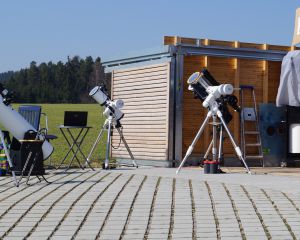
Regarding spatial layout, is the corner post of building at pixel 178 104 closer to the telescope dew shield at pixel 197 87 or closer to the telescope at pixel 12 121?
the telescope dew shield at pixel 197 87

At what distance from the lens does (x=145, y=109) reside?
15.0 meters

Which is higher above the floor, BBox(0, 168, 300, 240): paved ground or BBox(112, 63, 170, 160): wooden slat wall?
BBox(112, 63, 170, 160): wooden slat wall

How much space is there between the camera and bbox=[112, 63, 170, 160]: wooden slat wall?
1441 cm

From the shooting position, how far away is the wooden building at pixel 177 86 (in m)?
14.3

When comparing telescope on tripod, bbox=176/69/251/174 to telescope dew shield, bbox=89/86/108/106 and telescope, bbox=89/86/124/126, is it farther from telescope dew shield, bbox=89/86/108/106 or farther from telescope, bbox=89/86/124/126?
telescope dew shield, bbox=89/86/108/106

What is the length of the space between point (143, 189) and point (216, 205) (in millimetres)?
1822

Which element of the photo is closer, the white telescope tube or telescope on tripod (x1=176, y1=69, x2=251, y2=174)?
the white telescope tube

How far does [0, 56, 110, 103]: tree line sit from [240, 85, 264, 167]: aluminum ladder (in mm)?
72866

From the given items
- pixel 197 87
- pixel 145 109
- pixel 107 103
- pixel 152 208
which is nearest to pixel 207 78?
pixel 197 87

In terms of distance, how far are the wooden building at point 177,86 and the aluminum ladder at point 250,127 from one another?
0.17m

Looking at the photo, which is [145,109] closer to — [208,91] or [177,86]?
[177,86]

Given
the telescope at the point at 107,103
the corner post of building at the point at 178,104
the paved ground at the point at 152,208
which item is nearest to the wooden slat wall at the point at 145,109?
the corner post of building at the point at 178,104

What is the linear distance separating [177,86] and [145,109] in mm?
1106

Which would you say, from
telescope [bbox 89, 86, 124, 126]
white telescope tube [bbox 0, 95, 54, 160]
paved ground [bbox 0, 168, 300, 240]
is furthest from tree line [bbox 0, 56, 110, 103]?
paved ground [bbox 0, 168, 300, 240]
